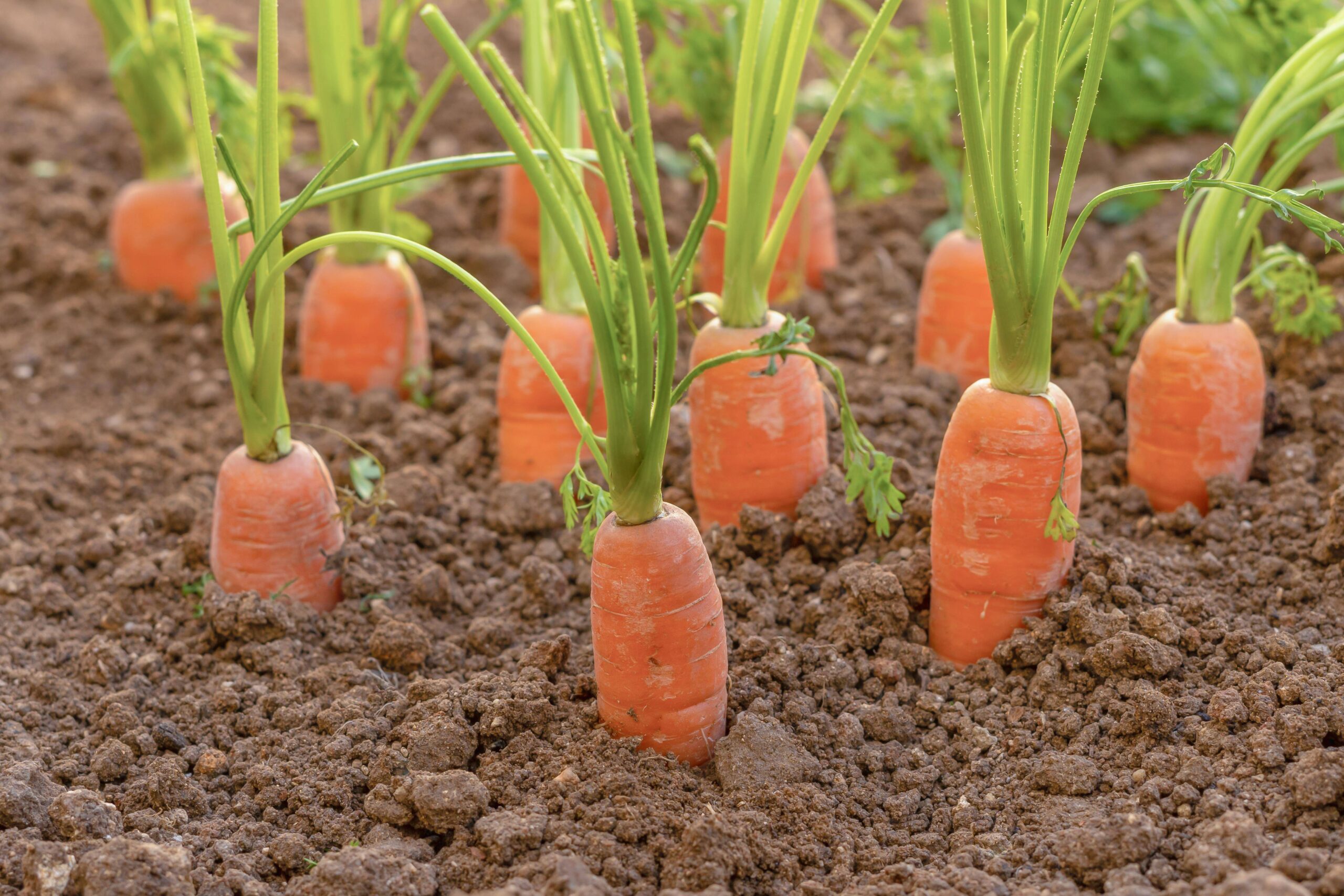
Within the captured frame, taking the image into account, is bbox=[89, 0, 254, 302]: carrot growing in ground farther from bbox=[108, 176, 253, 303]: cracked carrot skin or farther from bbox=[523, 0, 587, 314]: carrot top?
bbox=[523, 0, 587, 314]: carrot top

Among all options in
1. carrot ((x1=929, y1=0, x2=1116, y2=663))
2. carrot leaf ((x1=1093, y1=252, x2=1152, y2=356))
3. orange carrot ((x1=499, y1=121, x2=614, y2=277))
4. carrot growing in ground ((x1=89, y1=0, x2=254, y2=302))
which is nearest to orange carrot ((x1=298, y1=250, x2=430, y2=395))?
carrot growing in ground ((x1=89, y1=0, x2=254, y2=302))

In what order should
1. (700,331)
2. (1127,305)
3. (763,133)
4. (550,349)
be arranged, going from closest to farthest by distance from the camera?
(763,133), (700,331), (550,349), (1127,305)

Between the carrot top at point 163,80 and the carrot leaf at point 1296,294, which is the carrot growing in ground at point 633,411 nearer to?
the carrot leaf at point 1296,294

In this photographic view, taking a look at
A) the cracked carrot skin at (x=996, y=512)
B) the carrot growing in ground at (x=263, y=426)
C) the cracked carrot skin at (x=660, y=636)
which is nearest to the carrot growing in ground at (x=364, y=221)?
the carrot growing in ground at (x=263, y=426)

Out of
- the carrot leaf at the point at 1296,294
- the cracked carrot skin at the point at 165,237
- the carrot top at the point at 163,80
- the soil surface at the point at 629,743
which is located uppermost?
the carrot top at the point at 163,80

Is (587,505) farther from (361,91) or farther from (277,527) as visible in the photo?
(361,91)

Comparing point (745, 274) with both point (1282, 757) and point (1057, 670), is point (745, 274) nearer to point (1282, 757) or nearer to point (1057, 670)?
point (1057, 670)

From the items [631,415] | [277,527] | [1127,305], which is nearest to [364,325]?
[277,527]
